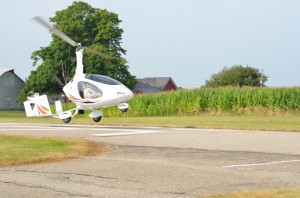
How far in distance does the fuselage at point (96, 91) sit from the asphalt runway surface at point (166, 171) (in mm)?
6434

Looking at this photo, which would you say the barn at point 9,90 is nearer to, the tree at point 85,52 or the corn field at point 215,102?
the tree at point 85,52

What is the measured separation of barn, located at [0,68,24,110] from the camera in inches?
3561

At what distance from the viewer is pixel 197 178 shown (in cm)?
1142

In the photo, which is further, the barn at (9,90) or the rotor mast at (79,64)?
the barn at (9,90)

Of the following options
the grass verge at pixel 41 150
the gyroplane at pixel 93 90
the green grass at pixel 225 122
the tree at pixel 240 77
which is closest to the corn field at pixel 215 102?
the green grass at pixel 225 122

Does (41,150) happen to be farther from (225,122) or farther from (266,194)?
(225,122)

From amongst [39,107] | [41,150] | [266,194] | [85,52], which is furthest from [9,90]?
[266,194]

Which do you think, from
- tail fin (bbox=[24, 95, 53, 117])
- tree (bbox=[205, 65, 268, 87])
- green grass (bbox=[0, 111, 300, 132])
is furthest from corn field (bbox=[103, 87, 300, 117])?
tree (bbox=[205, 65, 268, 87])

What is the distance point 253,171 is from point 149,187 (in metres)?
2.88

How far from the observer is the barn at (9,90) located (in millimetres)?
90438

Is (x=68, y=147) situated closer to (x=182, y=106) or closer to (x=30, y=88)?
(x=182, y=106)

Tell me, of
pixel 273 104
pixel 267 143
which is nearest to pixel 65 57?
pixel 273 104

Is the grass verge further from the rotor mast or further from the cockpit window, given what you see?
the rotor mast

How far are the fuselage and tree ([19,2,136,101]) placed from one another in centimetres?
4457
